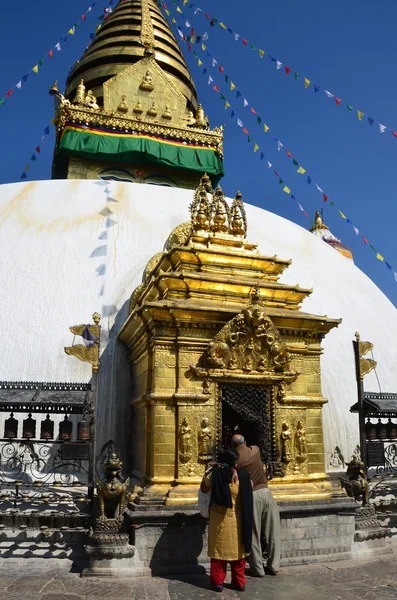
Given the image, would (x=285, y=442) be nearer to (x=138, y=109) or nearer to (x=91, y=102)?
(x=138, y=109)

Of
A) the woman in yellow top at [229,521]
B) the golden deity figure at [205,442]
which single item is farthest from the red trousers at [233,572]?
the golden deity figure at [205,442]

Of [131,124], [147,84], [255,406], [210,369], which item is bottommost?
[255,406]

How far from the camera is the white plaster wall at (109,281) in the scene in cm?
838

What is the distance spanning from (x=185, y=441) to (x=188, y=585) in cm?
Answer: 156

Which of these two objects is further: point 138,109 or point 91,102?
point 138,109

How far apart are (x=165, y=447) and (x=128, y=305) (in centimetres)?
340

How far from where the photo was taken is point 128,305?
8.91 meters

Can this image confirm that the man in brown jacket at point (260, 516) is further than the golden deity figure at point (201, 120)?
No

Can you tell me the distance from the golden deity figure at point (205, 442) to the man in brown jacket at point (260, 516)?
2.46 ft

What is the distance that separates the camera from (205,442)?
6.19 m

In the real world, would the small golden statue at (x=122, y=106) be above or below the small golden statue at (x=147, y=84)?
below

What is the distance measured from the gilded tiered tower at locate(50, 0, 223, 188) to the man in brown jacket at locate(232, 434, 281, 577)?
11.5 metres

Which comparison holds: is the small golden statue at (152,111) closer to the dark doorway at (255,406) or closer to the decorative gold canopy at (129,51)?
the decorative gold canopy at (129,51)

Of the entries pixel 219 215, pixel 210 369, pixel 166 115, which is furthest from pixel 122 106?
pixel 210 369
